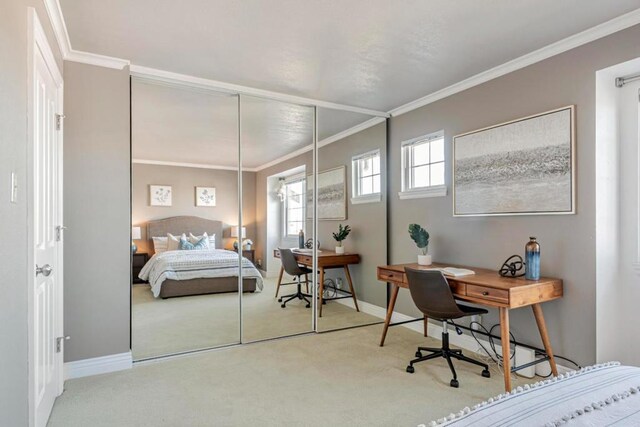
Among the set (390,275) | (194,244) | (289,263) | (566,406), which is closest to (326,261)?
(289,263)

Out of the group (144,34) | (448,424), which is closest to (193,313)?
(144,34)

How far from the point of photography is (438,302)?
2.70 m

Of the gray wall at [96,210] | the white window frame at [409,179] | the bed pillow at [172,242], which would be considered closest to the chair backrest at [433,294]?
the white window frame at [409,179]

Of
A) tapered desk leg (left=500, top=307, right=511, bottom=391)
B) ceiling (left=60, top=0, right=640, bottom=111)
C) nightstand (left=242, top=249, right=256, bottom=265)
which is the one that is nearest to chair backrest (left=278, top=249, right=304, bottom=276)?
nightstand (left=242, top=249, right=256, bottom=265)

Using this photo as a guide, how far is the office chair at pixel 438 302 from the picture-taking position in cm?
264

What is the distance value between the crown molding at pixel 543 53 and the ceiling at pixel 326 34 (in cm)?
7

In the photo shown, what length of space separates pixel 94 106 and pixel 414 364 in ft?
10.6

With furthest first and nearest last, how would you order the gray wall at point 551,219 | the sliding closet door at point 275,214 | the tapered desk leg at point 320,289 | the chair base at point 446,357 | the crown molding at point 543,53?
the tapered desk leg at point 320,289
the sliding closet door at point 275,214
the chair base at point 446,357
the gray wall at point 551,219
the crown molding at point 543,53

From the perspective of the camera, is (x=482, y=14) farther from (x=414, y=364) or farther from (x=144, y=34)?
(x=414, y=364)

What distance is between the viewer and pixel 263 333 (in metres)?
3.56

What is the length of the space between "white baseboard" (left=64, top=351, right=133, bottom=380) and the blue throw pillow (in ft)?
3.10

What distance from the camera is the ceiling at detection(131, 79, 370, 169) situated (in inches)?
125

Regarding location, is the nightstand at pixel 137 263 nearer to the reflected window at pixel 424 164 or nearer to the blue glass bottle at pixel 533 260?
the reflected window at pixel 424 164

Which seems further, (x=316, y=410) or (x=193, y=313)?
(x=193, y=313)
